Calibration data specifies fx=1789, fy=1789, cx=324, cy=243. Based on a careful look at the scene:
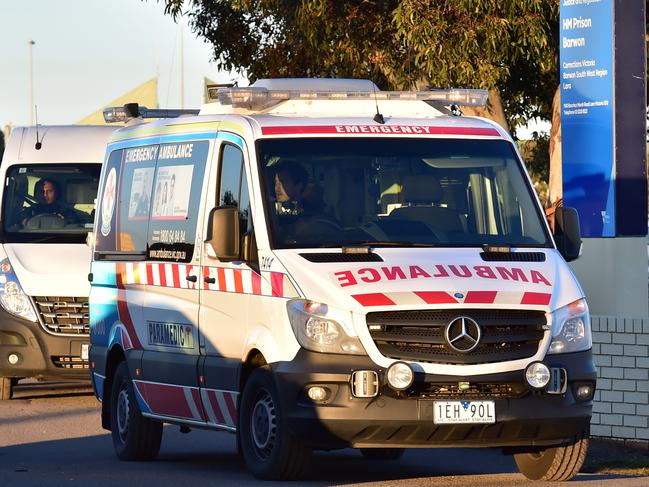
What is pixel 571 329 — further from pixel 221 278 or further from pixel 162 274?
pixel 162 274

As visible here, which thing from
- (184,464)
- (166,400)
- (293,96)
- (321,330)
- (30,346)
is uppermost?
(293,96)

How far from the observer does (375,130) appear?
453 inches

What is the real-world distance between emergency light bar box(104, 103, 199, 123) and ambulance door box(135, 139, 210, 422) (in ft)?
4.55

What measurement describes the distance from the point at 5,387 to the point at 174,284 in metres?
6.74

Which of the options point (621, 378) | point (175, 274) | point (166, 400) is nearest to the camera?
point (175, 274)

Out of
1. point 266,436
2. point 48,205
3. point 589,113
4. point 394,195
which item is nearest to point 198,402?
point 266,436

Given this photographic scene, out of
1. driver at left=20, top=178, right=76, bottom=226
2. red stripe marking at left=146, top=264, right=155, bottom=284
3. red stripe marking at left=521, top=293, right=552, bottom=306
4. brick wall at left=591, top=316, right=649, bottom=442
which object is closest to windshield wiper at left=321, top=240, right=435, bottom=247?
red stripe marking at left=521, top=293, right=552, bottom=306

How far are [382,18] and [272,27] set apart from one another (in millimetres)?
3274

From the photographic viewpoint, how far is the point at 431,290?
10312 millimetres

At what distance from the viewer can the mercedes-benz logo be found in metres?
10.3

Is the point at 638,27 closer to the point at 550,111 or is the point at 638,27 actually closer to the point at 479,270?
the point at 479,270

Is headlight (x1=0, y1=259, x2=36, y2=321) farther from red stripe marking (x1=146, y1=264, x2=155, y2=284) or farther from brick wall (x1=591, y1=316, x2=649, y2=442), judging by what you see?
brick wall (x1=591, y1=316, x2=649, y2=442)

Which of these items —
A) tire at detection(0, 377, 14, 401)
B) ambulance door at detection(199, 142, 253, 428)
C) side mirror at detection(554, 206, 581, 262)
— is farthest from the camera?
tire at detection(0, 377, 14, 401)

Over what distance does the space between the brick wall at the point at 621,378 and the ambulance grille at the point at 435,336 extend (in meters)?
4.05
